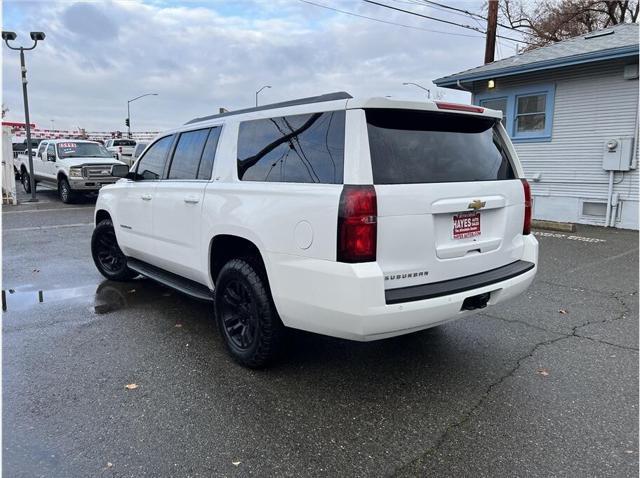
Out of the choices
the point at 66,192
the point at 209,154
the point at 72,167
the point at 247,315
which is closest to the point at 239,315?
the point at 247,315

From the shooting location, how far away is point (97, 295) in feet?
18.3

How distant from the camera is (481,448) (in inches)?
105

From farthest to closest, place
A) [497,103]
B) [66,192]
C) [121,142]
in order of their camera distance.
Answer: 1. [121,142]
2. [66,192]
3. [497,103]

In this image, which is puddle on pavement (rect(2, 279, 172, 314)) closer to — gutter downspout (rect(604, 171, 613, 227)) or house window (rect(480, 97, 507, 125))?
gutter downspout (rect(604, 171, 613, 227))

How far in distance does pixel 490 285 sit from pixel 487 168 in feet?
2.82

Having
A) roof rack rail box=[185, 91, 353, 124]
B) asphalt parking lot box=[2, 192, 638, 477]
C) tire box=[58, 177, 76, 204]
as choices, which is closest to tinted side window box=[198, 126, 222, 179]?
roof rack rail box=[185, 91, 353, 124]

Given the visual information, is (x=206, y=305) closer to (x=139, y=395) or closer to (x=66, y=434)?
(x=139, y=395)

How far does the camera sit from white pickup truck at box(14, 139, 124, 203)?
14.6 meters

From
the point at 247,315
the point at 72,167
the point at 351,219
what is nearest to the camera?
the point at 351,219

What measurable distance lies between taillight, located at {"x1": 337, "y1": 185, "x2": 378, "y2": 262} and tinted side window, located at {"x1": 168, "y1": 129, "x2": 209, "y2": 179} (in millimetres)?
2000

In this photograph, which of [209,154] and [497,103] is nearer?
[209,154]

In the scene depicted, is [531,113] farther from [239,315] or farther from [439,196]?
[239,315]

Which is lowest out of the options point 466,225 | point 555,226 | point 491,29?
point 555,226

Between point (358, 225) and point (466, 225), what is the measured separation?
0.89 m
